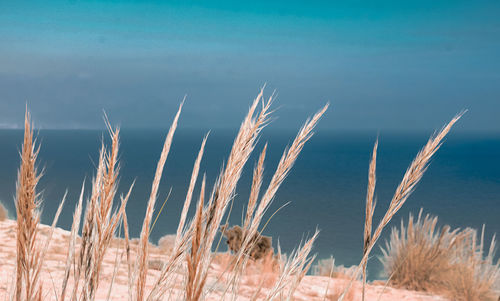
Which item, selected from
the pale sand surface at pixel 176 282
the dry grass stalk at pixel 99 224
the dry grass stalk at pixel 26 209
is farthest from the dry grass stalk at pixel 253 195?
the pale sand surface at pixel 176 282

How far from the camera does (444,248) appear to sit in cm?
614

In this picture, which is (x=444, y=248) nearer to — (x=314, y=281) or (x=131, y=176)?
(x=314, y=281)

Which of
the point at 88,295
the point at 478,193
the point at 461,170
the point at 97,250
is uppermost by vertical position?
the point at 461,170

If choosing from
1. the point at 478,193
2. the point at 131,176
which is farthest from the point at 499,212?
the point at 131,176

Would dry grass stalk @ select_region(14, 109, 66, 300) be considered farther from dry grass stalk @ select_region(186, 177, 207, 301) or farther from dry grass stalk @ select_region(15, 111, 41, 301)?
dry grass stalk @ select_region(186, 177, 207, 301)

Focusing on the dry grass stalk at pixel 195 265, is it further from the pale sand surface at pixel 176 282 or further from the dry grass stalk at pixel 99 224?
the pale sand surface at pixel 176 282

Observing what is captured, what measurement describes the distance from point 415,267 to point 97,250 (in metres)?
6.15

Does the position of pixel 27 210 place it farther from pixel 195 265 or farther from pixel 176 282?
pixel 176 282

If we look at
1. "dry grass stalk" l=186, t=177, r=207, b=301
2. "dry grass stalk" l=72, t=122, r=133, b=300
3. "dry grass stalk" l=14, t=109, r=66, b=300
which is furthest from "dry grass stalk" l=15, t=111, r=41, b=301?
"dry grass stalk" l=186, t=177, r=207, b=301

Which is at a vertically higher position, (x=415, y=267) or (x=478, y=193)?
(x=478, y=193)

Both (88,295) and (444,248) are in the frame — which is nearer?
(88,295)

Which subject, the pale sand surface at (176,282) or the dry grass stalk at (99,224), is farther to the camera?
the pale sand surface at (176,282)

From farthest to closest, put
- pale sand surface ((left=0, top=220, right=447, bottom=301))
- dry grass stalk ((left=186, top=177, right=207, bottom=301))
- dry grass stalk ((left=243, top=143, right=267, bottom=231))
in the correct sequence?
pale sand surface ((left=0, top=220, right=447, bottom=301))
dry grass stalk ((left=243, top=143, right=267, bottom=231))
dry grass stalk ((left=186, top=177, right=207, bottom=301))

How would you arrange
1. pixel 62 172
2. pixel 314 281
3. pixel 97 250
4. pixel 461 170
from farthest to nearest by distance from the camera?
pixel 461 170 < pixel 62 172 < pixel 314 281 < pixel 97 250
